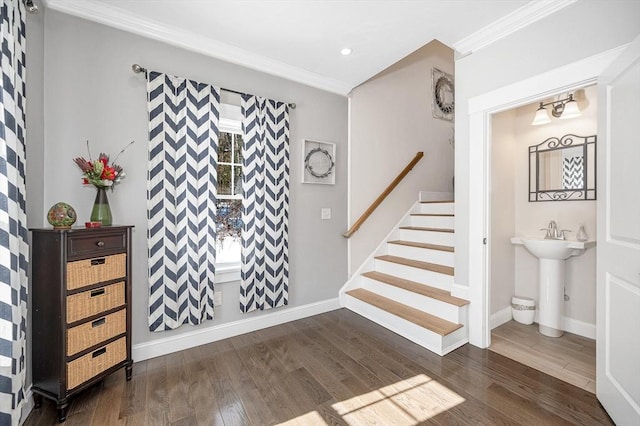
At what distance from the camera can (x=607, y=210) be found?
5.13 feet

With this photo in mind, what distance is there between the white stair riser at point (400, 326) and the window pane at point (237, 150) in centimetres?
195

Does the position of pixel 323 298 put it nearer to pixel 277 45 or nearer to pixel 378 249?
pixel 378 249

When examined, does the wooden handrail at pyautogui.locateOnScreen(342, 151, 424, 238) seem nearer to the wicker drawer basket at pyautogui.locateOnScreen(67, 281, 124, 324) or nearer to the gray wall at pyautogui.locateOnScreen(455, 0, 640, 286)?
the gray wall at pyautogui.locateOnScreen(455, 0, 640, 286)

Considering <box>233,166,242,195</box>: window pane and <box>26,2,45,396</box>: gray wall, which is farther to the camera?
<box>233,166,242,195</box>: window pane

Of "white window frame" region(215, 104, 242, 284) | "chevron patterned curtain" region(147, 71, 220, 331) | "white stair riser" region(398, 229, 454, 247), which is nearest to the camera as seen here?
"chevron patterned curtain" region(147, 71, 220, 331)

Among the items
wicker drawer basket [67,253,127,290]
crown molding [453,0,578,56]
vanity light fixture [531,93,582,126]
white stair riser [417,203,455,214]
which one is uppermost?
crown molding [453,0,578,56]

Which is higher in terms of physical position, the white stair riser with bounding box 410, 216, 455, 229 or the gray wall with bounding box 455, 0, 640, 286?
the gray wall with bounding box 455, 0, 640, 286

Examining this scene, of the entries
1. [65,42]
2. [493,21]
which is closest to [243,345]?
[65,42]

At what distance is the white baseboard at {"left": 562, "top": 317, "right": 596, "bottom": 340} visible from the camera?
2.47m

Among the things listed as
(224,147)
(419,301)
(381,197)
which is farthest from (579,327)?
(224,147)

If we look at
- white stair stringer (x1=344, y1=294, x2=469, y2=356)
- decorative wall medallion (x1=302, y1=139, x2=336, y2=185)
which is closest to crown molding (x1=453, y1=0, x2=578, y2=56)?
decorative wall medallion (x1=302, y1=139, x2=336, y2=185)

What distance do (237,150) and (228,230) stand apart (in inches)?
30.9

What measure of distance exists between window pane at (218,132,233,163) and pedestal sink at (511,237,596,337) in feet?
9.61

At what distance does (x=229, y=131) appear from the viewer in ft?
8.73
